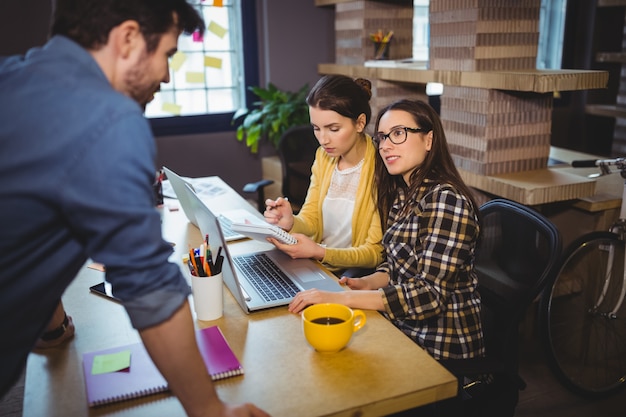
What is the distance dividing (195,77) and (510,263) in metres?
3.08

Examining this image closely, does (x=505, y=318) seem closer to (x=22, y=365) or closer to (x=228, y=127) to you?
(x=22, y=365)

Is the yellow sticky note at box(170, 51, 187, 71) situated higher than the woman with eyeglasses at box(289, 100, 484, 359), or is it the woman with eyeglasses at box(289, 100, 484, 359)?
the yellow sticky note at box(170, 51, 187, 71)

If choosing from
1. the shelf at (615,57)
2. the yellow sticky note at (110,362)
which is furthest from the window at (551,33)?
the yellow sticky note at (110,362)

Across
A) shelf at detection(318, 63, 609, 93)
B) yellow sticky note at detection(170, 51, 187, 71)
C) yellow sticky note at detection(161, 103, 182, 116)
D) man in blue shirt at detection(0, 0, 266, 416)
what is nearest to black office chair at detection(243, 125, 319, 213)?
shelf at detection(318, 63, 609, 93)

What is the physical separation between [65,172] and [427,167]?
105cm

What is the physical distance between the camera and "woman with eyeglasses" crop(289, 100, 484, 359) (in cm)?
142

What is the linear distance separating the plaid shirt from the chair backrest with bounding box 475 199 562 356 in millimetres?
67

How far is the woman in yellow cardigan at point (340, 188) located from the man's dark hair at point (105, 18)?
0.97 metres

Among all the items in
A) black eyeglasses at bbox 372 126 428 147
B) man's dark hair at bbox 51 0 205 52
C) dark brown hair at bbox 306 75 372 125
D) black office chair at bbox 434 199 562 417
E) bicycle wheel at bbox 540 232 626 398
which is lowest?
bicycle wheel at bbox 540 232 626 398

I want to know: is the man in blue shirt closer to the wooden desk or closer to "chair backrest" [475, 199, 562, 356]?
the wooden desk

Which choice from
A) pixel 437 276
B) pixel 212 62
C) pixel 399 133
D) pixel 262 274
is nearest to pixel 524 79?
pixel 399 133

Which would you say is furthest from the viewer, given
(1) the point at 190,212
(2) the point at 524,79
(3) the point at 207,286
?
(2) the point at 524,79

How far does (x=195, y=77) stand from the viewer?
4121mm

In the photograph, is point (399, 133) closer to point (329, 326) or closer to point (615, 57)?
point (329, 326)
